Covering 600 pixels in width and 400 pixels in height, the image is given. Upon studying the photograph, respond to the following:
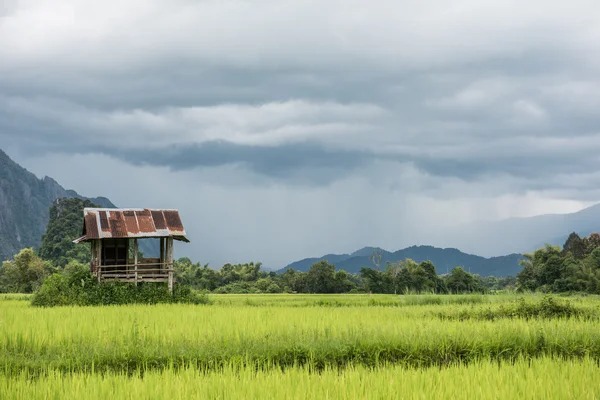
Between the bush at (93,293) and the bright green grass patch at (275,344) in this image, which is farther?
the bush at (93,293)

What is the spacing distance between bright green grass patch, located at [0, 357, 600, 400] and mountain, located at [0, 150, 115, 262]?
558ft

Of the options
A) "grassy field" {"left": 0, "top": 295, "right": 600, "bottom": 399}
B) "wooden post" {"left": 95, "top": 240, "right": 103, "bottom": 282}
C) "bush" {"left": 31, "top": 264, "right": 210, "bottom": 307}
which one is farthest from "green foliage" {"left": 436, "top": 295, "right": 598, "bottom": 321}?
"wooden post" {"left": 95, "top": 240, "right": 103, "bottom": 282}

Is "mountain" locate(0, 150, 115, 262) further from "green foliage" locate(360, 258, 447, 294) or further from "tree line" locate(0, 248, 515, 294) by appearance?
"green foliage" locate(360, 258, 447, 294)

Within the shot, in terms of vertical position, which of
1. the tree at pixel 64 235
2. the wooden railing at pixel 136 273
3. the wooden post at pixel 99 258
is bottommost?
the wooden railing at pixel 136 273

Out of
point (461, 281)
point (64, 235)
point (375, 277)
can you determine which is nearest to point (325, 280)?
point (375, 277)

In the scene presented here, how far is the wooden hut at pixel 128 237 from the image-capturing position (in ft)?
82.8

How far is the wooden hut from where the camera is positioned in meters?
25.2

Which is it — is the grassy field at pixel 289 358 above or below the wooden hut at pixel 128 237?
below

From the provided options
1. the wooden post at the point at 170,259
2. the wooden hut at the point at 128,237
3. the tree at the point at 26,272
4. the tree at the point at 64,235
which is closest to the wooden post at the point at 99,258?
the wooden hut at the point at 128,237

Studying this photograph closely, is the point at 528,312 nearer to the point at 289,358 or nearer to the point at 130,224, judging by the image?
the point at 289,358

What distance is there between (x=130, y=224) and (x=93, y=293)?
3.51 m

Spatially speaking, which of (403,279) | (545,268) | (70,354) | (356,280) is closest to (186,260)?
(356,280)

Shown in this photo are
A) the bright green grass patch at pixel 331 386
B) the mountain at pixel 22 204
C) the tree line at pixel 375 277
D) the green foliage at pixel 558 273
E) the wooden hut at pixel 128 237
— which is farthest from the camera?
the mountain at pixel 22 204

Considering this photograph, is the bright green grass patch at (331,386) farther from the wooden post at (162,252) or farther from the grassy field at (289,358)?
the wooden post at (162,252)
